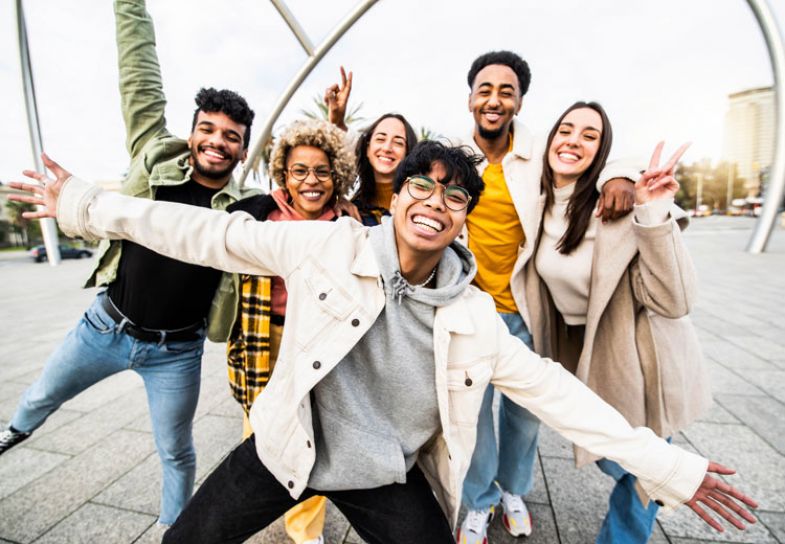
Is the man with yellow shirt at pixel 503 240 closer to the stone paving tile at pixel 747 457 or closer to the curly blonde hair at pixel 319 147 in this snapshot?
the curly blonde hair at pixel 319 147

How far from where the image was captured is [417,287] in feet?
5.33

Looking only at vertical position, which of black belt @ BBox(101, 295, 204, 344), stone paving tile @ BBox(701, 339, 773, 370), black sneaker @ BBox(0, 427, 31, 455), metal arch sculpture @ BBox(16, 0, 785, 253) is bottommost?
stone paving tile @ BBox(701, 339, 773, 370)

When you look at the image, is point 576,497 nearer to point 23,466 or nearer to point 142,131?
point 142,131

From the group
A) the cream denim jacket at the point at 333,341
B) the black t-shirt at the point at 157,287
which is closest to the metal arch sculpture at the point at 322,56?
the black t-shirt at the point at 157,287

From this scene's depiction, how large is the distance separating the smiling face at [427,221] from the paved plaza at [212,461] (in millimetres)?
2045

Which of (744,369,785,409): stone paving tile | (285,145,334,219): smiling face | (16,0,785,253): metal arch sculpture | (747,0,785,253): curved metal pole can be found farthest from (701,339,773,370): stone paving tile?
(747,0,785,253): curved metal pole

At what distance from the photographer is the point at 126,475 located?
2.95m

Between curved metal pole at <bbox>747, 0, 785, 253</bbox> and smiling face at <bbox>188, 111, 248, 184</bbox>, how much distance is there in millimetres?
16381

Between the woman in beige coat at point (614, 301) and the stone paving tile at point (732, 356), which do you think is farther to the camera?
the stone paving tile at point (732, 356)

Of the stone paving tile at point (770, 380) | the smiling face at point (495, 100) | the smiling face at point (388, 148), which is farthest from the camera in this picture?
the stone paving tile at point (770, 380)

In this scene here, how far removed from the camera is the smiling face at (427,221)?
1.68 m

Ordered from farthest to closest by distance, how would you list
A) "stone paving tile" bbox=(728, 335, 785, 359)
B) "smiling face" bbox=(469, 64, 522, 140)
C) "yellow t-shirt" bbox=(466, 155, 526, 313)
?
"stone paving tile" bbox=(728, 335, 785, 359), "smiling face" bbox=(469, 64, 522, 140), "yellow t-shirt" bbox=(466, 155, 526, 313)

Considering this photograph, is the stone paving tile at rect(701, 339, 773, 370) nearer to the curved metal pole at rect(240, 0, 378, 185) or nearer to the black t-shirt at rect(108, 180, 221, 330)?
the black t-shirt at rect(108, 180, 221, 330)

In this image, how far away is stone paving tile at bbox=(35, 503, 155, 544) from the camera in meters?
2.36
